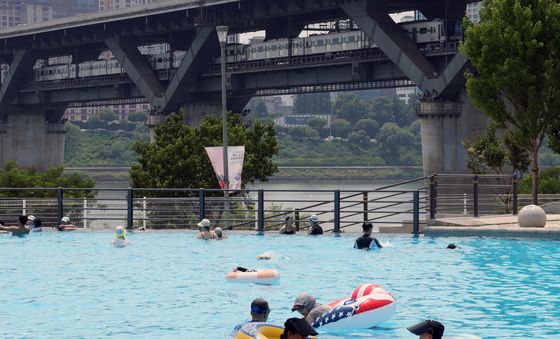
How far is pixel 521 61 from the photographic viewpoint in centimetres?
3600

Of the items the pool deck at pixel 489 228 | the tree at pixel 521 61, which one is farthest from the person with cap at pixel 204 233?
the tree at pixel 521 61

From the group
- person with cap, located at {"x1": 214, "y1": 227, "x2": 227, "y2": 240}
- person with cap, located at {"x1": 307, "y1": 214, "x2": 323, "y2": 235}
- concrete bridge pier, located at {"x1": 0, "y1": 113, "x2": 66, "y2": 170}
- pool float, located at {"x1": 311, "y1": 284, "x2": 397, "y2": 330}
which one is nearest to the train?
concrete bridge pier, located at {"x1": 0, "y1": 113, "x2": 66, "y2": 170}

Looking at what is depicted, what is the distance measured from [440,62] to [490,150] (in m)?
19.7

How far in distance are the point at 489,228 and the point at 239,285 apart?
1122 centimetres

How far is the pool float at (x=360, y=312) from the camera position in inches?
681

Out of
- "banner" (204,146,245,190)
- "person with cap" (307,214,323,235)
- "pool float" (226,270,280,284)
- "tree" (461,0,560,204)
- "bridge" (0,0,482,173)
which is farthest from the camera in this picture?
"bridge" (0,0,482,173)

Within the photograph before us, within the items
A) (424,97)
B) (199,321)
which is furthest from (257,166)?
(199,321)

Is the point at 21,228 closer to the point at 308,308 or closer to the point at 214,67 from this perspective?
the point at 308,308

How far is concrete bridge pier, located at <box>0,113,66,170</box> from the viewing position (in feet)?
443

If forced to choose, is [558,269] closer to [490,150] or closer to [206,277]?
[206,277]

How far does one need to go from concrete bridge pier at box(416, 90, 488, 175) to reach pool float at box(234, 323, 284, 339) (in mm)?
62000

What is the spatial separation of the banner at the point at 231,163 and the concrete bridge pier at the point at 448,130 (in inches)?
1473

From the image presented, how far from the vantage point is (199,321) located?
61.5 ft

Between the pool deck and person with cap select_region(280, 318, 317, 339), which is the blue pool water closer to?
the pool deck
